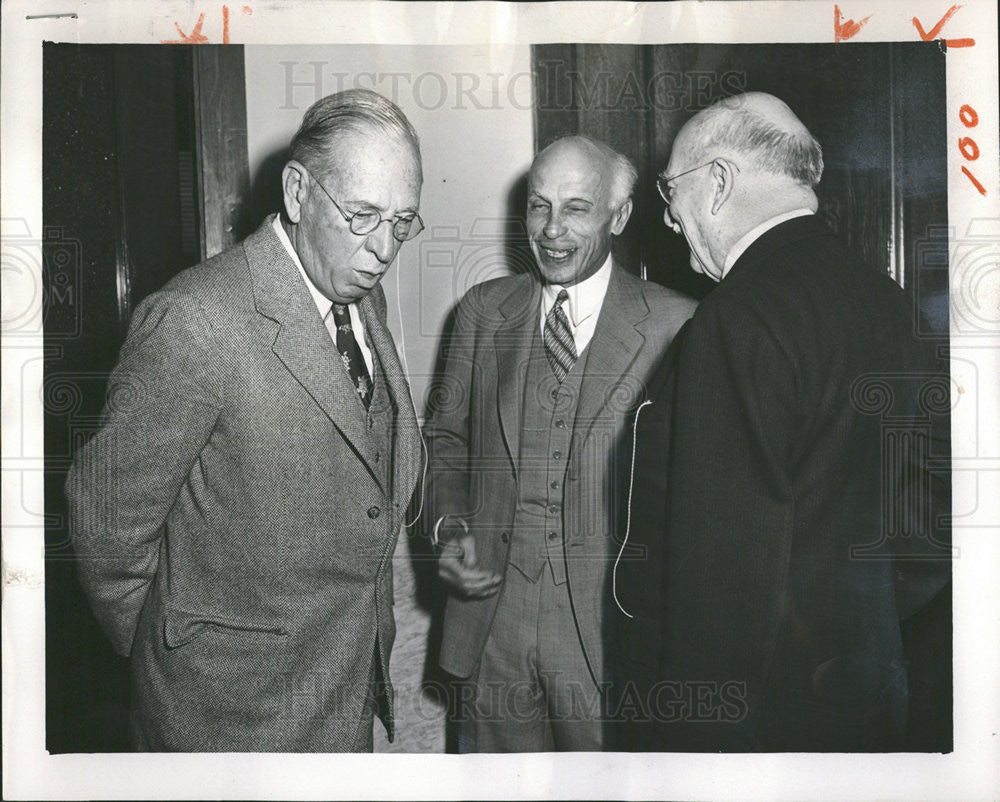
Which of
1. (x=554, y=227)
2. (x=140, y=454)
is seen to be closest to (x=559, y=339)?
(x=554, y=227)

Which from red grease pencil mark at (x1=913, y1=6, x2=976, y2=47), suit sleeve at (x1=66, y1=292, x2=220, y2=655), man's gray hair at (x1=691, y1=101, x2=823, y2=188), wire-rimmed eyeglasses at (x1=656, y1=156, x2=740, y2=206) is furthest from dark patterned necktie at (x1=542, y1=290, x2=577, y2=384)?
red grease pencil mark at (x1=913, y1=6, x2=976, y2=47)

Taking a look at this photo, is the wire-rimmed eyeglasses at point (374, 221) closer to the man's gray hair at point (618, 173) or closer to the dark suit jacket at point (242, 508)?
the dark suit jacket at point (242, 508)

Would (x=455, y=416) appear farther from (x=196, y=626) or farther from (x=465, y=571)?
(x=196, y=626)

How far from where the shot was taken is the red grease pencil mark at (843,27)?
4.83 feet

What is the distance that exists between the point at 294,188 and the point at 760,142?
28.0 inches

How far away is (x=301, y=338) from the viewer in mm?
1378

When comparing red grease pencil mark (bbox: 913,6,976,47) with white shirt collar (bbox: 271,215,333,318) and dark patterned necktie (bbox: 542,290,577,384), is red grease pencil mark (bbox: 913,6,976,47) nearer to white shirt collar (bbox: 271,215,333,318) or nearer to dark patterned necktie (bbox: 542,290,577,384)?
dark patterned necktie (bbox: 542,290,577,384)

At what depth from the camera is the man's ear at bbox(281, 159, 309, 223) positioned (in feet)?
4.58

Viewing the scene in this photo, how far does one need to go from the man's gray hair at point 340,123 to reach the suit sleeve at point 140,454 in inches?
11.1

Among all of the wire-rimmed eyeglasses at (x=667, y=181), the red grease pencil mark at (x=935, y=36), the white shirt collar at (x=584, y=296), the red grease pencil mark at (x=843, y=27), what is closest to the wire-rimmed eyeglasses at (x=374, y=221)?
the white shirt collar at (x=584, y=296)

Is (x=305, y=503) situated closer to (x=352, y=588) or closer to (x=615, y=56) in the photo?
(x=352, y=588)

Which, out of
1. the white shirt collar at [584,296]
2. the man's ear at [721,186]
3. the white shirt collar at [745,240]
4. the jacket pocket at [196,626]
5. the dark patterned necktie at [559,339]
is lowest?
the jacket pocket at [196,626]

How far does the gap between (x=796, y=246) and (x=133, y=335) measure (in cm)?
100

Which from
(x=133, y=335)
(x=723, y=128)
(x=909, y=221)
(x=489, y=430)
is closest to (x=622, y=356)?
(x=489, y=430)
